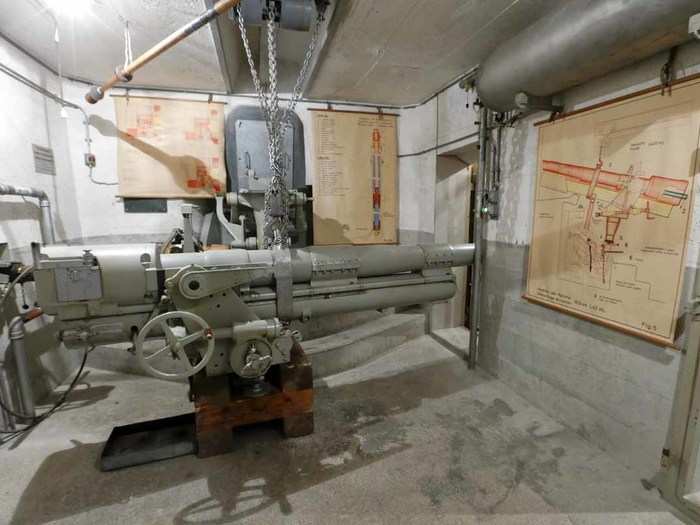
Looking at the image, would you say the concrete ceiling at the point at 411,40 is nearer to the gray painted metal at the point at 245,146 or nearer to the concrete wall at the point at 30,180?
the gray painted metal at the point at 245,146

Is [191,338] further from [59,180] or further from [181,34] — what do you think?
[59,180]

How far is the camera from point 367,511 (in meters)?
1.47

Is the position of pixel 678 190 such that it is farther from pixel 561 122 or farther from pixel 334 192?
pixel 334 192

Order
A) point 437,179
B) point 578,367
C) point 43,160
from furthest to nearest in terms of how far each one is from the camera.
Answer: point 437,179
point 43,160
point 578,367

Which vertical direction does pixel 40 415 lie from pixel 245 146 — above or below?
below

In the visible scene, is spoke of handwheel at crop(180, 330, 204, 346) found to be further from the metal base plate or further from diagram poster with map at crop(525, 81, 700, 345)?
diagram poster with map at crop(525, 81, 700, 345)

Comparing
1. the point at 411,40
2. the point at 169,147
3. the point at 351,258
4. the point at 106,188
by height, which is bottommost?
the point at 351,258

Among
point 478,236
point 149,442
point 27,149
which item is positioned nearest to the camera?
point 149,442

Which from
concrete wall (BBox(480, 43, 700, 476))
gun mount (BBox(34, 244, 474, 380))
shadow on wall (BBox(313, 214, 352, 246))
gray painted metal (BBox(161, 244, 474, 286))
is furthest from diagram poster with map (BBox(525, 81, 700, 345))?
shadow on wall (BBox(313, 214, 352, 246))

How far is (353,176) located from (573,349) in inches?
97.4

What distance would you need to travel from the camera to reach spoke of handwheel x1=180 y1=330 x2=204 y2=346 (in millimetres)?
1509

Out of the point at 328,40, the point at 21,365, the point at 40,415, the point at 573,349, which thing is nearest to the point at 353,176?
the point at 328,40

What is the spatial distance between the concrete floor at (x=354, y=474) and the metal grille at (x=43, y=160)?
1733 millimetres

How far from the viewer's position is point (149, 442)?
185 centimetres
